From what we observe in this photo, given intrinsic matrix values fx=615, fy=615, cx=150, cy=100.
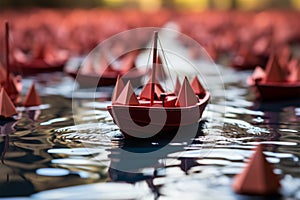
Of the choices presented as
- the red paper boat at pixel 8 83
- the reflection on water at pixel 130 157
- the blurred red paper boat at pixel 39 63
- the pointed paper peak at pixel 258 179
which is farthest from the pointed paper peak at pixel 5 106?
the blurred red paper boat at pixel 39 63

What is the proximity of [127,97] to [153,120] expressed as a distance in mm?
161

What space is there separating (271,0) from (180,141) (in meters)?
13.3

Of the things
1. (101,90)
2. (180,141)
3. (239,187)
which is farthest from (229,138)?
(101,90)

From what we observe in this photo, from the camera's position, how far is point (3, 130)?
128 inches

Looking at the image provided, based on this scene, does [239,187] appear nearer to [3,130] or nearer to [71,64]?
[3,130]

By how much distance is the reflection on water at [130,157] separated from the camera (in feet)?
7.45

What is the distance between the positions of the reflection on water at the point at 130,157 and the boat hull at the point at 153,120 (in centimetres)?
7

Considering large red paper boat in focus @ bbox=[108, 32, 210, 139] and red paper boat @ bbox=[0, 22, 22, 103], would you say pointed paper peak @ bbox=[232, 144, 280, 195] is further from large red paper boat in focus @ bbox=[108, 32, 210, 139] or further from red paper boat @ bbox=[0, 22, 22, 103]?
red paper boat @ bbox=[0, 22, 22, 103]

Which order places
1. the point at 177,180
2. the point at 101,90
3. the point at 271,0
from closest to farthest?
the point at 177,180 → the point at 101,90 → the point at 271,0

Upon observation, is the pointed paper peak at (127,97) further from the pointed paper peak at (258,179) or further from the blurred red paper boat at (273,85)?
the blurred red paper boat at (273,85)

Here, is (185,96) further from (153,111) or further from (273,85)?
(273,85)

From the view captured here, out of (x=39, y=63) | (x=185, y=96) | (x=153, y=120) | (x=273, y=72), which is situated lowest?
(x=153, y=120)

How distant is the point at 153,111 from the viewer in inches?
111

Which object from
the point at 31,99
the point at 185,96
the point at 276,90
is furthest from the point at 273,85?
the point at 31,99
